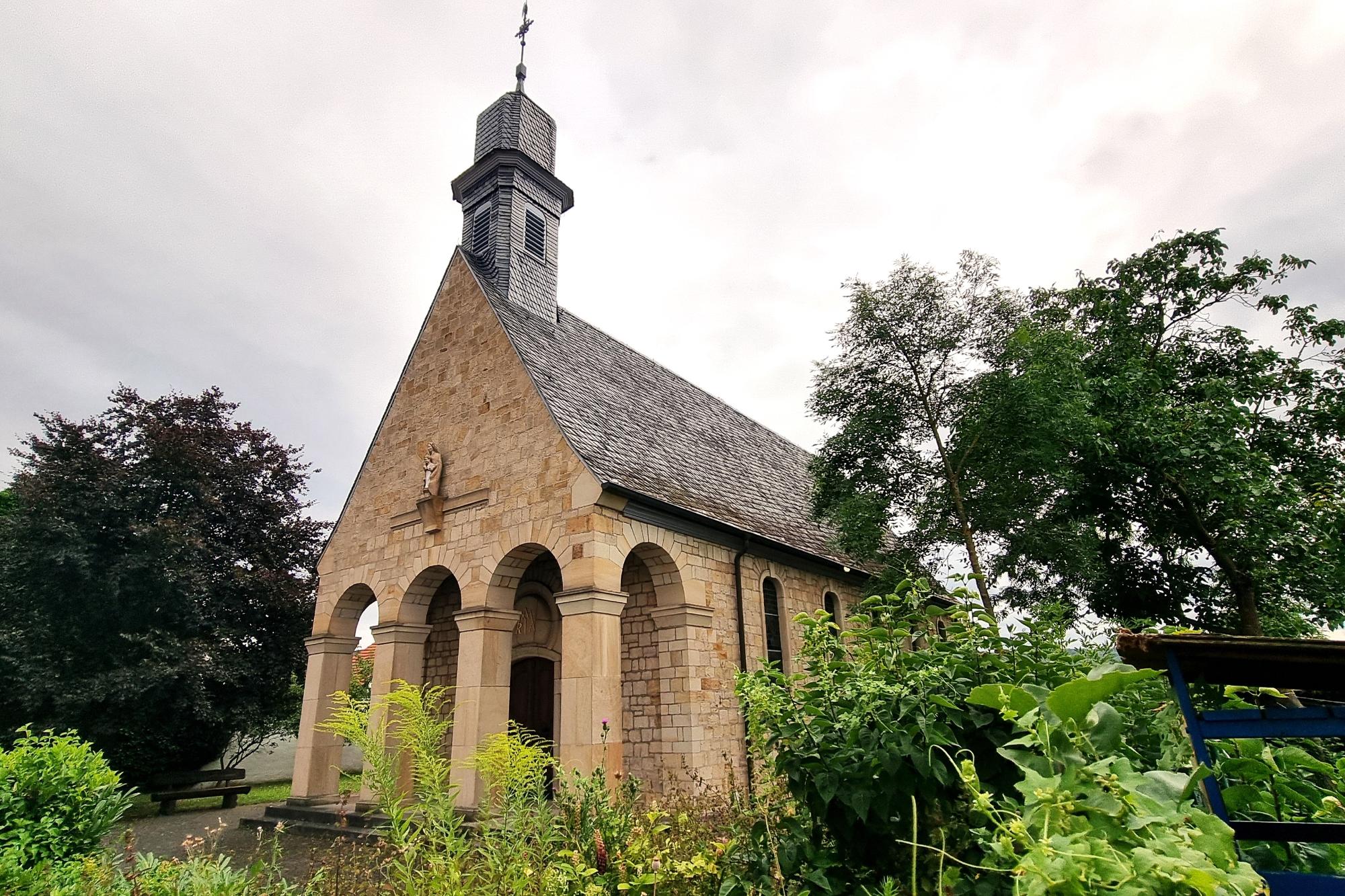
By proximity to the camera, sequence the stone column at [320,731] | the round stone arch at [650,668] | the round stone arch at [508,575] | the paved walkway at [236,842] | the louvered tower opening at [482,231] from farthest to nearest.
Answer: the louvered tower opening at [482,231]
the stone column at [320,731]
the round stone arch at [508,575]
the round stone arch at [650,668]
the paved walkway at [236,842]

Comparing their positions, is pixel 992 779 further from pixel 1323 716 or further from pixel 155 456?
pixel 155 456

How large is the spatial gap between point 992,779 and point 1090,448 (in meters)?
10.2

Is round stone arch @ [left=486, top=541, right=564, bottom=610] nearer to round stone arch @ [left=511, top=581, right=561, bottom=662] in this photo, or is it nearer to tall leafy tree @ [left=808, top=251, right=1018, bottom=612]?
round stone arch @ [left=511, top=581, right=561, bottom=662]

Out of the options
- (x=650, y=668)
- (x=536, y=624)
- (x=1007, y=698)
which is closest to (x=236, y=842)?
(x=536, y=624)

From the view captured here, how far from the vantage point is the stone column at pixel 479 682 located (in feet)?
32.6

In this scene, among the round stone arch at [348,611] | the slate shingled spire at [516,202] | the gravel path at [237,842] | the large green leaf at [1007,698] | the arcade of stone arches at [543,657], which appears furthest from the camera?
the slate shingled spire at [516,202]

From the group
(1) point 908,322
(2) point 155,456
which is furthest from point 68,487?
(1) point 908,322

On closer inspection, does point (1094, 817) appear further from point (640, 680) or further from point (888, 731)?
point (640, 680)

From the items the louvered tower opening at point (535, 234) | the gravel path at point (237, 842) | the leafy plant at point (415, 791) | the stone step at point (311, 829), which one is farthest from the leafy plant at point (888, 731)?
the louvered tower opening at point (535, 234)

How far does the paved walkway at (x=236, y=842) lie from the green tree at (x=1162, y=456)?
1002cm

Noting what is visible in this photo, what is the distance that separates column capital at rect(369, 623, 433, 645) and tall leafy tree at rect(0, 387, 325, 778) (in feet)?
25.8

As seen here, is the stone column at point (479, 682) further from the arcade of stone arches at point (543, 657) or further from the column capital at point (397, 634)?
the column capital at point (397, 634)

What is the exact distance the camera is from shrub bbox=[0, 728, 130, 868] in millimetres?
5469

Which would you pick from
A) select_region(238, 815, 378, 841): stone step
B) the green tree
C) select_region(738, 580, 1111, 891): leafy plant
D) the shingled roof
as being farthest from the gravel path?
the green tree
